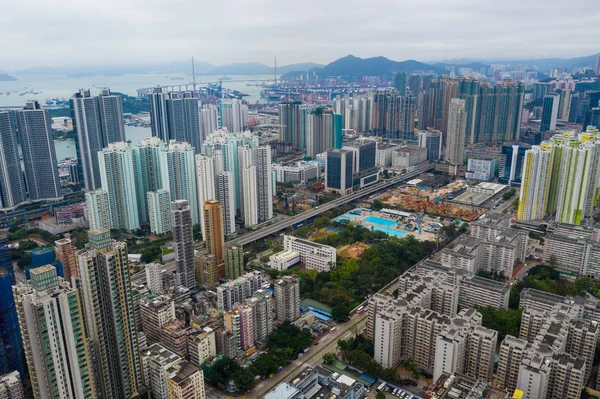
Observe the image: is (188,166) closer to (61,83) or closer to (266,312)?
(266,312)

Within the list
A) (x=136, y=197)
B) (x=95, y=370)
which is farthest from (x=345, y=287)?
(x=136, y=197)

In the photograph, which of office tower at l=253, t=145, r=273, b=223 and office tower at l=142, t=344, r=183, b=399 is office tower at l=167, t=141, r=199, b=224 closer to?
office tower at l=253, t=145, r=273, b=223

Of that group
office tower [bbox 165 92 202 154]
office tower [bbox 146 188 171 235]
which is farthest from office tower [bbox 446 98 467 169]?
office tower [bbox 146 188 171 235]

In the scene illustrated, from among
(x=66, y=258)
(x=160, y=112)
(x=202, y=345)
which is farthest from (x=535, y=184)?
(x=160, y=112)

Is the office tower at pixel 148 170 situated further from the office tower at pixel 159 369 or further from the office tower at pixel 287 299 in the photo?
the office tower at pixel 159 369

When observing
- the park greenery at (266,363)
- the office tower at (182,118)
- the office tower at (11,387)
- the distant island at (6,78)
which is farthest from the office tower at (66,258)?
the distant island at (6,78)
